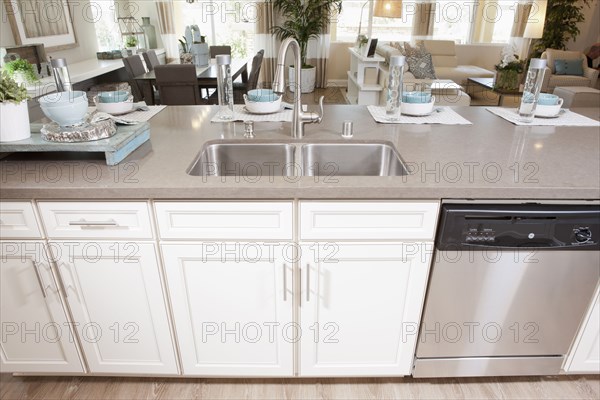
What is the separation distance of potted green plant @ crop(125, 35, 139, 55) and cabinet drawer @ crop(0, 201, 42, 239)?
475 cm

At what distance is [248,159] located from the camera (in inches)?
63.0

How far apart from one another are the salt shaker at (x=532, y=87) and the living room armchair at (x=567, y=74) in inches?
195

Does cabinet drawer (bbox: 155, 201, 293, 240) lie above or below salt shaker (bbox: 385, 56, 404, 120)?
below

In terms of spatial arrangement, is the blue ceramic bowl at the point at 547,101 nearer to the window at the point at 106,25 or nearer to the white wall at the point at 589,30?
the window at the point at 106,25

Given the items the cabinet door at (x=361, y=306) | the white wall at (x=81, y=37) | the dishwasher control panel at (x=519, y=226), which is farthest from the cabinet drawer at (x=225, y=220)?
the white wall at (x=81, y=37)

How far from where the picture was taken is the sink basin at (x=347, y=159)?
1.54 metres

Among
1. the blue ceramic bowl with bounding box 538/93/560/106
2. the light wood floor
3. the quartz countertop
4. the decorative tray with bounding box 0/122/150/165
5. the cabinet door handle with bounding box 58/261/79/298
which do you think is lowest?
the light wood floor

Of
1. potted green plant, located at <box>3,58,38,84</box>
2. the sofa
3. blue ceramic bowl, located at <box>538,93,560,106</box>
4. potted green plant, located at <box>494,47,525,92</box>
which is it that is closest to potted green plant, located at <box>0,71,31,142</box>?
potted green plant, located at <box>3,58,38,84</box>

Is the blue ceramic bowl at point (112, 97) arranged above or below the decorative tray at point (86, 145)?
above

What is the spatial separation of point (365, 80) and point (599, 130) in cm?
370

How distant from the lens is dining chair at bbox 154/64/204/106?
324cm

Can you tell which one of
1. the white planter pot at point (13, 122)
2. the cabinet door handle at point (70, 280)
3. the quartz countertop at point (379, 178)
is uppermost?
the white planter pot at point (13, 122)

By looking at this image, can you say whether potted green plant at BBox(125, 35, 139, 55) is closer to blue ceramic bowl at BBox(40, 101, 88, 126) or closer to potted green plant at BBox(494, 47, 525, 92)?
blue ceramic bowl at BBox(40, 101, 88, 126)

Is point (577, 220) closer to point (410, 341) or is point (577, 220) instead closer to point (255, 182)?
point (410, 341)
